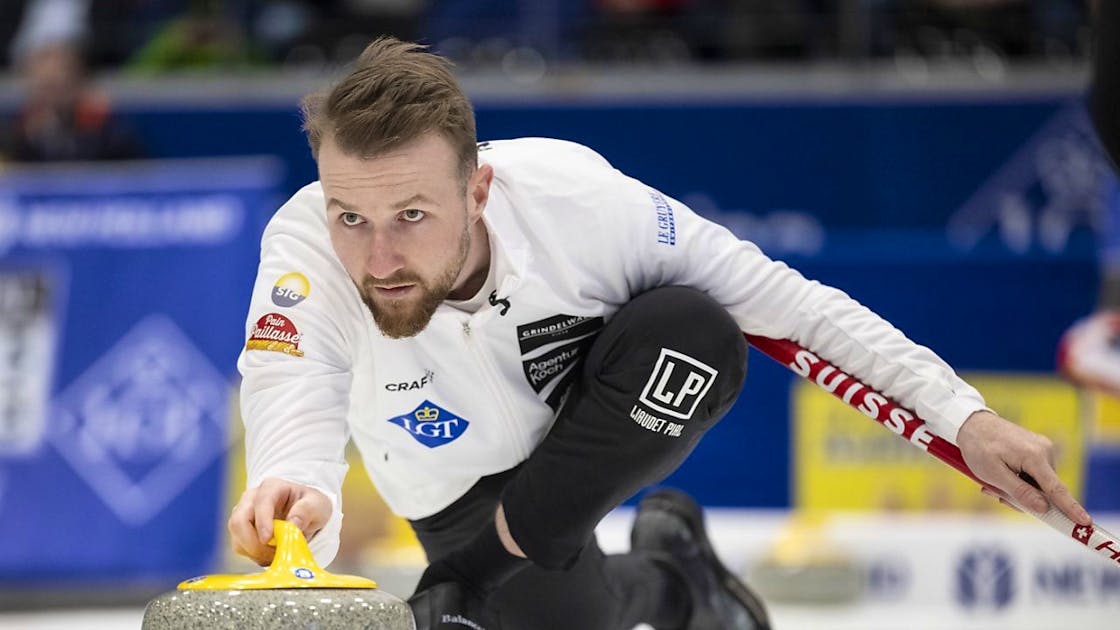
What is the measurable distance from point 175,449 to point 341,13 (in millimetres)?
3864

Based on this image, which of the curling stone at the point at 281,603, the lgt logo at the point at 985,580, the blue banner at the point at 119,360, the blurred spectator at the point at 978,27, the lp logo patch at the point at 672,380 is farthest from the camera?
the blurred spectator at the point at 978,27

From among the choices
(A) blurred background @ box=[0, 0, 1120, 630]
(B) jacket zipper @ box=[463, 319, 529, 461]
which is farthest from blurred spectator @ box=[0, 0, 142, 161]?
(B) jacket zipper @ box=[463, 319, 529, 461]

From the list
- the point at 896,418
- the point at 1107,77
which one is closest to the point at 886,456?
the point at 1107,77

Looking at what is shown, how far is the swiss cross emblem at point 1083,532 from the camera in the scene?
102 inches

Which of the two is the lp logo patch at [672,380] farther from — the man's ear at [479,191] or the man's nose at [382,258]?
the man's nose at [382,258]

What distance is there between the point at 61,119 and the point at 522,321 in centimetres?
566

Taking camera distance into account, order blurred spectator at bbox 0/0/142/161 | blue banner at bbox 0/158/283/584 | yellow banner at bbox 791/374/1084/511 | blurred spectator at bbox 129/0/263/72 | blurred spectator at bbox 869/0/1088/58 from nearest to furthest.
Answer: yellow banner at bbox 791/374/1084/511 → blue banner at bbox 0/158/283/584 → blurred spectator at bbox 0/0/142/161 → blurred spectator at bbox 869/0/1088/58 → blurred spectator at bbox 129/0/263/72

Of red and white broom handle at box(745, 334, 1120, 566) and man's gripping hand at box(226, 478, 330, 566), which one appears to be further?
red and white broom handle at box(745, 334, 1120, 566)

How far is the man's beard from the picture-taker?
2.53m

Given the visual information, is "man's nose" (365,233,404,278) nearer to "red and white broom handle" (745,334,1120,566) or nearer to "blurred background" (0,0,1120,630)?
"blurred background" (0,0,1120,630)

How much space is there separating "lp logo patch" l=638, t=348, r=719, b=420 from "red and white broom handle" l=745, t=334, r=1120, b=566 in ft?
0.83

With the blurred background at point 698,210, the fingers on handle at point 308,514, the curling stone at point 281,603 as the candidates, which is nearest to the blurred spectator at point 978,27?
the blurred background at point 698,210

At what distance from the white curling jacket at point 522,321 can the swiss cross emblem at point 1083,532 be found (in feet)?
0.89

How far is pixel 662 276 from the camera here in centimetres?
294
